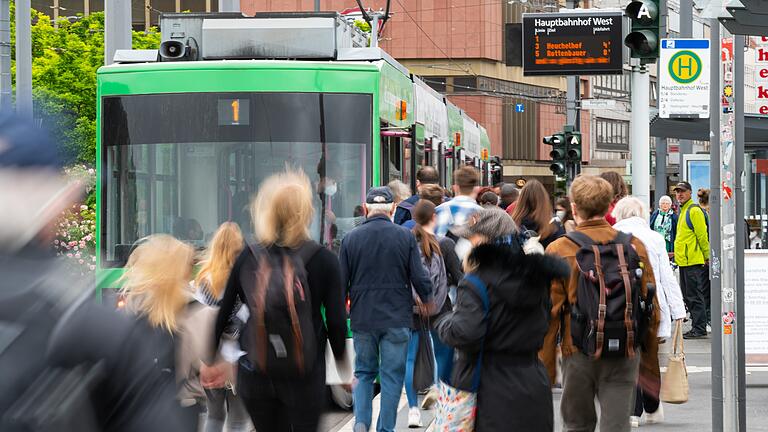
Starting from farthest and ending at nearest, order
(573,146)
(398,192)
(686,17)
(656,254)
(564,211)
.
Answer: (573,146) → (686,17) → (564,211) → (398,192) → (656,254)

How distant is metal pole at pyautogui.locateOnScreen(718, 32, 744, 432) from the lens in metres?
8.43

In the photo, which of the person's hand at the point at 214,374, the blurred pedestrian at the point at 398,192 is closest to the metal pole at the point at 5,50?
the blurred pedestrian at the point at 398,192

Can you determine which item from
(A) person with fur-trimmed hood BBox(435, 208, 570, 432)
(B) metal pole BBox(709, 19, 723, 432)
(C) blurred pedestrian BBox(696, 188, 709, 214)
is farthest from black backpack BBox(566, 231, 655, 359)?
(C) blurred pedestrian BBox(696, 188, 709, 214)

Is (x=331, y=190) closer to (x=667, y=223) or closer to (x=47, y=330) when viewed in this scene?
(x=667, y=223)

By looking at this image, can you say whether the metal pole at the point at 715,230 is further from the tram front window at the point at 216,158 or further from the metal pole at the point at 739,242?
the tram front window at the point at 216,158

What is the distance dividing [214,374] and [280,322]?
2.62ft

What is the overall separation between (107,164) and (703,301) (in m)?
8.18

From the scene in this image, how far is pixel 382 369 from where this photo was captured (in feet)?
29.7

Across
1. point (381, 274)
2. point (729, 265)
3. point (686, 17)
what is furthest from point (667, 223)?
point (381, 274)

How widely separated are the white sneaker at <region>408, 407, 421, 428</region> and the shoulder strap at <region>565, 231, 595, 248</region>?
3.47 m

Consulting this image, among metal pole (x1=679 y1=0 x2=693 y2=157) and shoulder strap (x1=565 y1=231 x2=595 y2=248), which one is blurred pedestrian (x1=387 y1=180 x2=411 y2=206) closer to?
shoulder strap (x1=565 y1=231 x2=595 y2=248)

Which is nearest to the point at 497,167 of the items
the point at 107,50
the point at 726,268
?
the point at 107,50

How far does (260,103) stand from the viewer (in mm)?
11719

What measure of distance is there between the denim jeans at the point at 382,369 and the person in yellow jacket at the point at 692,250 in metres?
8.26
